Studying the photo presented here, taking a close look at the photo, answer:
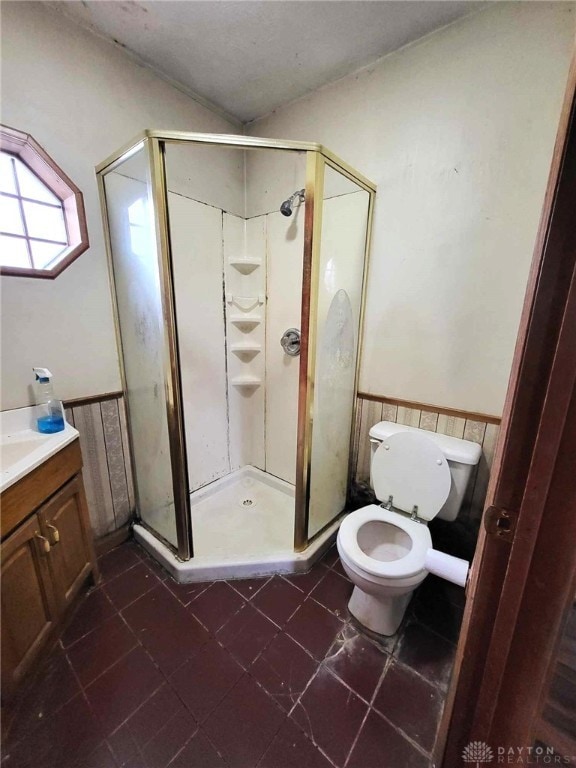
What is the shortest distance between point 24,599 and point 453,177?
238 cm

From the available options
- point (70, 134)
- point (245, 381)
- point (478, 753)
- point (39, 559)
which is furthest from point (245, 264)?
point (478, 753)

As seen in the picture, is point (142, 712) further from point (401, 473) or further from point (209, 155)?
point (209, 155)

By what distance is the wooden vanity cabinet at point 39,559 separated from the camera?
3.15 ft

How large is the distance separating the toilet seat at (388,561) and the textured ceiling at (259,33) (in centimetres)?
216

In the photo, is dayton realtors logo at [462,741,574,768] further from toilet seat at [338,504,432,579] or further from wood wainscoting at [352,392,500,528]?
wood wainscoting at [352,392,500,528]

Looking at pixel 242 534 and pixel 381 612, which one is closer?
pixel 381 612

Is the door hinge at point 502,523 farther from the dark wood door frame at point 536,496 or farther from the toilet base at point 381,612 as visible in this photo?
the toilet base at point 381,612

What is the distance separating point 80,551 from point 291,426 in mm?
1334

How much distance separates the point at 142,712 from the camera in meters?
1.02

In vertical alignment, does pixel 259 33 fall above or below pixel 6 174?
above

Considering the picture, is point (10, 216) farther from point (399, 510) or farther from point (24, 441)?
point (399, 510)

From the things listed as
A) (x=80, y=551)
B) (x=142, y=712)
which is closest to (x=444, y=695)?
(x=142, y=712)

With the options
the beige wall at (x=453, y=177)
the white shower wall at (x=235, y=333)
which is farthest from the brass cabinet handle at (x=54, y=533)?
the beige wall at (x=453, y=177)

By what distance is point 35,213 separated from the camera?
134 centimetres
